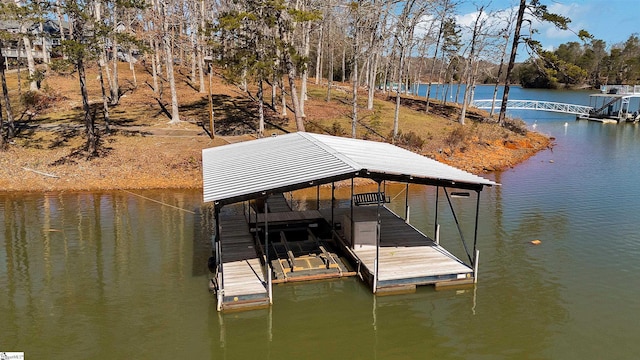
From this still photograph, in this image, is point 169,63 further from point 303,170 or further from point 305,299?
point 305,299

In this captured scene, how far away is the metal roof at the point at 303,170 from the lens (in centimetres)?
1138

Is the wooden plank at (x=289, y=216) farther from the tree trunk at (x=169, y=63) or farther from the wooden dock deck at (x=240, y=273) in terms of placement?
the tree trunk at (x=169, y=63)

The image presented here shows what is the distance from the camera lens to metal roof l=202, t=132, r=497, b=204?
11.4 metres

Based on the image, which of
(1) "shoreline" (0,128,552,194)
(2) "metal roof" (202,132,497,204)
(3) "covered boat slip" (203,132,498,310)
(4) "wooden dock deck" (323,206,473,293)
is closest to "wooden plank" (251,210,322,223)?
(3) "covered boat slip" (203,132,498,310)

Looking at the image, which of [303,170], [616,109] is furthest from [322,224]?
[616,109]

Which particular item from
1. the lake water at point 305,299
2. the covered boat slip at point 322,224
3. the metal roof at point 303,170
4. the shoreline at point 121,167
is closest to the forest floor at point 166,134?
the shoreline at point 121,167

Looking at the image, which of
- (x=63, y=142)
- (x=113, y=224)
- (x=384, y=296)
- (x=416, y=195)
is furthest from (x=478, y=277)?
(x=63, y=142)

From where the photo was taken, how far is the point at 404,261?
1368 centimetres

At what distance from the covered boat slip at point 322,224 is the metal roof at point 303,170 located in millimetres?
32

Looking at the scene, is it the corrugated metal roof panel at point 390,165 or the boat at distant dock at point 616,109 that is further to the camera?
the boat at distant dock at point 616,109

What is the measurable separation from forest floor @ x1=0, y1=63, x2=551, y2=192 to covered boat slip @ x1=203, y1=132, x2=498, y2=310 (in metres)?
10.2

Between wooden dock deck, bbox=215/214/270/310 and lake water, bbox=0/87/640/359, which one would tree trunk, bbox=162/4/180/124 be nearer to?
lake water, bbox=0/87/640/359

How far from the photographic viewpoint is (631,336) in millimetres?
10531

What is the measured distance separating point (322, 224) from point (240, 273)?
4633mm
